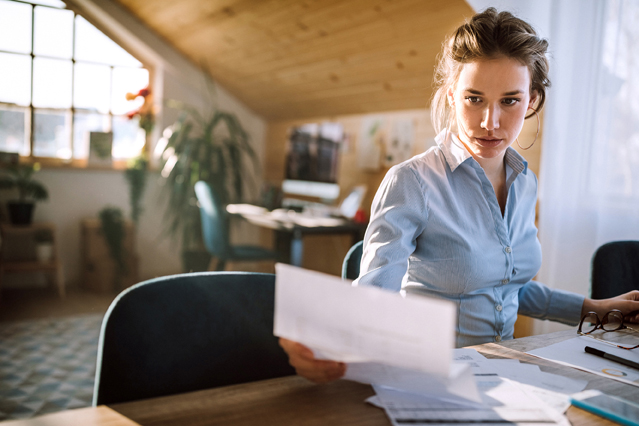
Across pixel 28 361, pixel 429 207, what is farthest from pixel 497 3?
pixel 28 361

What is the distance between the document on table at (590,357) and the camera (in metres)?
0.80

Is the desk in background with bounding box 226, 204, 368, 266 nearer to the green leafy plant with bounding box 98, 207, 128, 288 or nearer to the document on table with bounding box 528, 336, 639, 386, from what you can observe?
the green leafy plant with bounding box 98, 207, 128, 288

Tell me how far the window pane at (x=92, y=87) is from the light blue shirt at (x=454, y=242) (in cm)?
449

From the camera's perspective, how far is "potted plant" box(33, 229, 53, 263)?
4.16 meters

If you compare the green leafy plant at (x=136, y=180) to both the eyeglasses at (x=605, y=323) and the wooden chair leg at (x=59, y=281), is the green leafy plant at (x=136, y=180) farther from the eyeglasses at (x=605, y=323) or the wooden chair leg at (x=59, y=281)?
the eyeglasses at (x=605, y=323)

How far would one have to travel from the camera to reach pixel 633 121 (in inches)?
75.3

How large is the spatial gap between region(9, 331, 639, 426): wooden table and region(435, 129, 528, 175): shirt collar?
1.73ft

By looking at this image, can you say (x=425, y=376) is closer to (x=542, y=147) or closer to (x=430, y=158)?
(x=430, y=158)

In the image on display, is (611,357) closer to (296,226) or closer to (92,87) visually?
(296,226)

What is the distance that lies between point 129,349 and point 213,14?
11.5ft

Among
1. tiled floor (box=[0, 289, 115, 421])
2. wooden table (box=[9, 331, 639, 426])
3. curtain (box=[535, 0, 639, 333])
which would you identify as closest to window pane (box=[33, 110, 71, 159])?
tiled floor (box=[0, 289, 115, 421])

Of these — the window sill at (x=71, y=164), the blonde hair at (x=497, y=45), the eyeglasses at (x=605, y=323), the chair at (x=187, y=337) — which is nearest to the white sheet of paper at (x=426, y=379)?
the chair at (x=187, y=337)

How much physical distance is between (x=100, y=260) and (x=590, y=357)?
431cm

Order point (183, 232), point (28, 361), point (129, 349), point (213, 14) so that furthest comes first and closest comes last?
1. point (183, 232)
2. point (213, 14)
3. point (28, 361)
4. point (129, 349)
